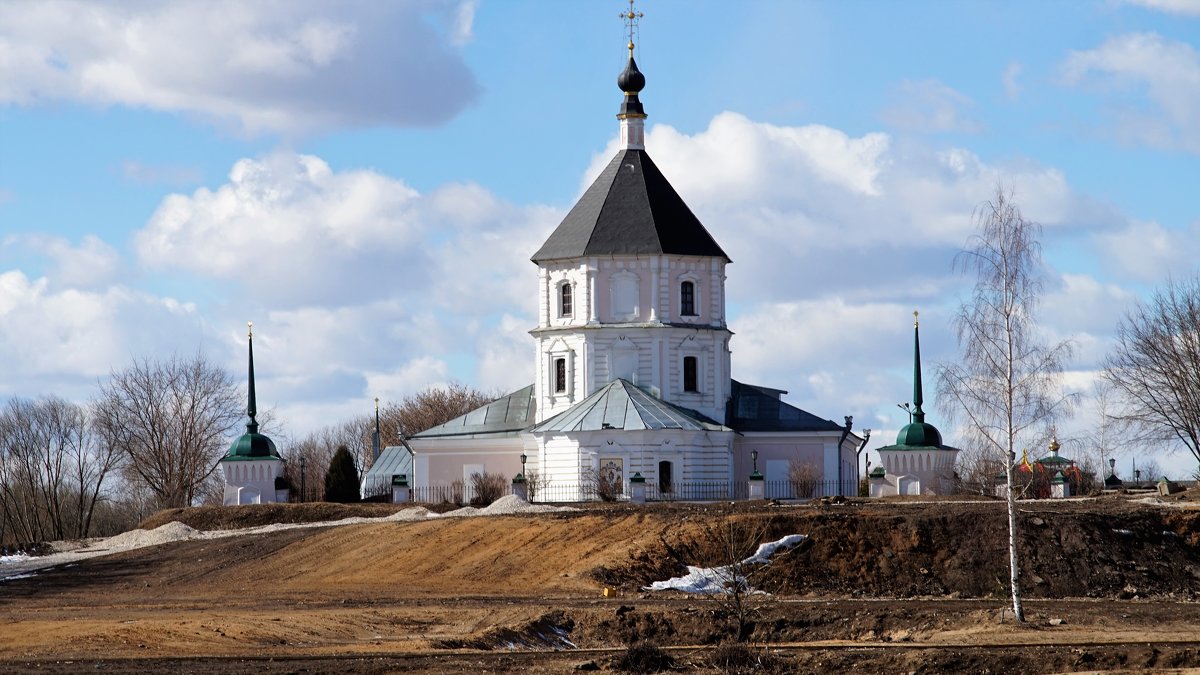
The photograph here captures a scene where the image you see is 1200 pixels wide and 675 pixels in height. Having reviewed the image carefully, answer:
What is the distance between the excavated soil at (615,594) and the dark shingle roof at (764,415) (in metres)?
13.3

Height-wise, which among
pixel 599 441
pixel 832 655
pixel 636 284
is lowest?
Answer: pixel 832 655

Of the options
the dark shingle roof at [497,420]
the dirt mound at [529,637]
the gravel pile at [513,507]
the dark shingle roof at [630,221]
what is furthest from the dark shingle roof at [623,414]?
the dirt mound at [529,637]

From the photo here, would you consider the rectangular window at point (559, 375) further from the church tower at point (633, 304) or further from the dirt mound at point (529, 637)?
the dirt mound at point (529, 637)

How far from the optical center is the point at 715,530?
44.6 metres

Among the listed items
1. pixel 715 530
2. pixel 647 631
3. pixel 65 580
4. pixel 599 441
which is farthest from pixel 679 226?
pixel 647 631

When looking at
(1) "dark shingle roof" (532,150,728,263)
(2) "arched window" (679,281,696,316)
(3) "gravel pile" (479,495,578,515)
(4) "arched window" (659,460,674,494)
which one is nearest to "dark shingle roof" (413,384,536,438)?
(1) "dark shingle roof" (532,150,728,263)

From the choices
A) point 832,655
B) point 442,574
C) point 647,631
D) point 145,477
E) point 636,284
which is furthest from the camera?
point 145,477

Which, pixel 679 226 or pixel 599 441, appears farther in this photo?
pixel 679 226

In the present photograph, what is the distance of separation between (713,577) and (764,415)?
22445 mm

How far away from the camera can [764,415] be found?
63906 millimetres

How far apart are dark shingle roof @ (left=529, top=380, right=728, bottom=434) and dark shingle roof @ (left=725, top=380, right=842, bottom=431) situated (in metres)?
1.67

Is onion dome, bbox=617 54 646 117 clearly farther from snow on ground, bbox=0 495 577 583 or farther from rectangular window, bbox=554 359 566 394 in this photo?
snow on ground, bbox=0 495 577 583

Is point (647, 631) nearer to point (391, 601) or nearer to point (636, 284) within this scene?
point (391, 601)

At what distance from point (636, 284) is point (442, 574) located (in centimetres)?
2087
